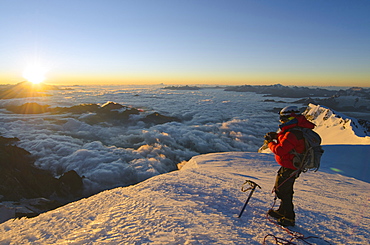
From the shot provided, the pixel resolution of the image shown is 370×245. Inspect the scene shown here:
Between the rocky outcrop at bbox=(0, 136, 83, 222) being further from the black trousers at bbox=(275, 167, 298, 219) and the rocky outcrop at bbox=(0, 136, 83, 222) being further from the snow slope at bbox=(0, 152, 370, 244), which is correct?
the black trousers at bbox=(275, 167, 298, 219)

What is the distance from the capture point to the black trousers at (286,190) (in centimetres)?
283

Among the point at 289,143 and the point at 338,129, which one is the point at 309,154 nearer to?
the point at 289,143

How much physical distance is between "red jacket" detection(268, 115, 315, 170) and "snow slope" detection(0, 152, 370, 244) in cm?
106

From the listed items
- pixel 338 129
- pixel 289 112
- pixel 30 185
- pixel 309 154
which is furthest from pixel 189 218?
pixel 30 185

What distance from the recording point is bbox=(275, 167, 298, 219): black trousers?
9.27 ft

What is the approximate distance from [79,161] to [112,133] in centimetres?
1879

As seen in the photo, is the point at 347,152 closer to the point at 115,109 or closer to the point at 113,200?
the point at 113,200

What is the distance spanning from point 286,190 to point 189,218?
162 centimetres

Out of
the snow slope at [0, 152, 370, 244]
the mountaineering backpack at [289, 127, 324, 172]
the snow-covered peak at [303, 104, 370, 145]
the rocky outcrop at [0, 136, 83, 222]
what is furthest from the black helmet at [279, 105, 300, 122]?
the rocky outcrop at [0, 136, 83, 222]

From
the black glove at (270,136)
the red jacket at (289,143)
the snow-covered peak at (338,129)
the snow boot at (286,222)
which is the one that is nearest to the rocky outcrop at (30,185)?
the snow boot at (286,222)

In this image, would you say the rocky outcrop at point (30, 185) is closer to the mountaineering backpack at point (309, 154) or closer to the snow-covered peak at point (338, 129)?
the mountaineering backpack at point (309, 154)

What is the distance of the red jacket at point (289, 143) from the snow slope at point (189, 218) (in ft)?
3.49

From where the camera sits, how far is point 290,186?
2.85 m

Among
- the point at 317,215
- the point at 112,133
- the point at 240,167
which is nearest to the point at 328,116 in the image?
the point at 240,167
